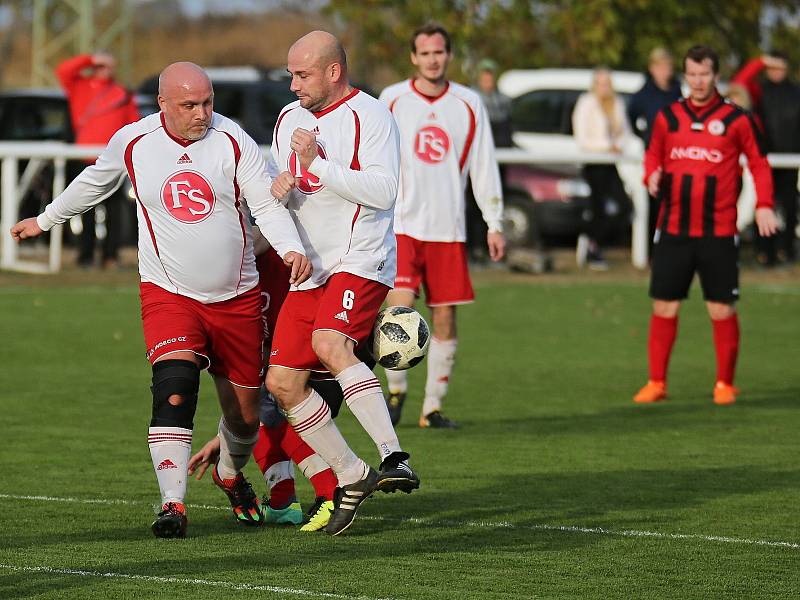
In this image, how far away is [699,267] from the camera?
11.8 m

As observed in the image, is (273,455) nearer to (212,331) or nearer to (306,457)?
(306,457)

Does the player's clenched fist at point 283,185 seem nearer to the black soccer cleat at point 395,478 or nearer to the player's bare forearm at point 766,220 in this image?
the black soccer cleat at point 395,478

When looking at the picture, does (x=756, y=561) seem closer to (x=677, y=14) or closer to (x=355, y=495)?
(x=355, y=495)

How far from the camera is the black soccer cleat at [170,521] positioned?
7094mm

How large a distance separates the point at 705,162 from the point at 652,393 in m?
1.55

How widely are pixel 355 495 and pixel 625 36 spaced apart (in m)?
24.1

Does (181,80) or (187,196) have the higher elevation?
(181,80)

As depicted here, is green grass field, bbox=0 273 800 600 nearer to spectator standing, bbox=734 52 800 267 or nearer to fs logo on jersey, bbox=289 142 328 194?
fs logo on jersey, bbox=289 142 328 194

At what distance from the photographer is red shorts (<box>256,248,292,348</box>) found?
787 centimetres

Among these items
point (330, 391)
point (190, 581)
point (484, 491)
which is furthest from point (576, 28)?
point (190, 581)

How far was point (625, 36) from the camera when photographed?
30.5 m

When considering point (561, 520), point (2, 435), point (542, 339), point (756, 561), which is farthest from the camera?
point (542, 339)

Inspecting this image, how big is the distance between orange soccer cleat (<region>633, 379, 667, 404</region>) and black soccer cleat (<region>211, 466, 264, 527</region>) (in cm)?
471

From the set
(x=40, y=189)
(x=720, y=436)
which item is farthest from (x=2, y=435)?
(x=40, y=189)
